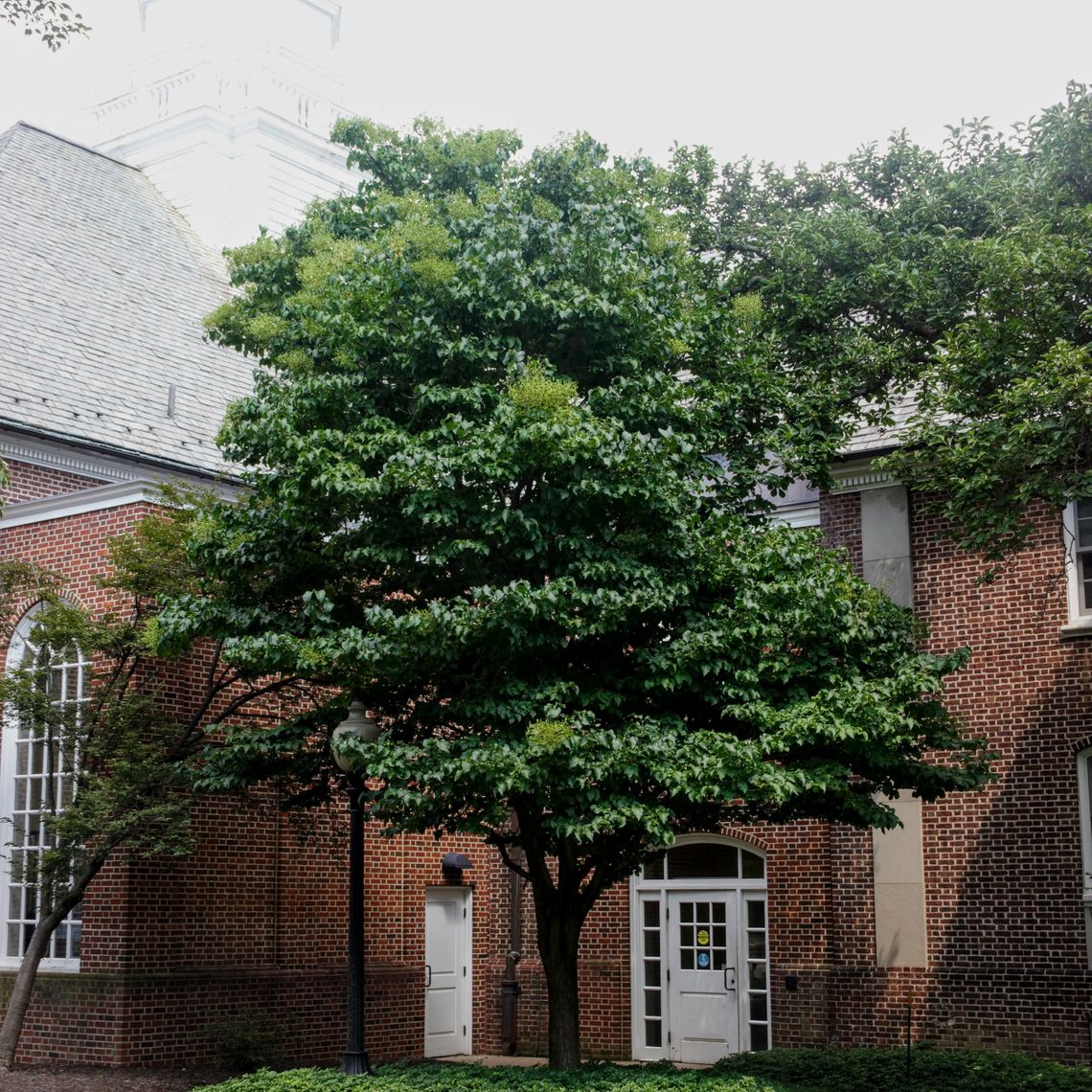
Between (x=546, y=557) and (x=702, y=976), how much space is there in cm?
948

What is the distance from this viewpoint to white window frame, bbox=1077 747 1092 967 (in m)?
17.2

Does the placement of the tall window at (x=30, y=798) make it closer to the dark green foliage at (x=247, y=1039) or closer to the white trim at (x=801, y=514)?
the dark green foliage at (x=247, y=1039)

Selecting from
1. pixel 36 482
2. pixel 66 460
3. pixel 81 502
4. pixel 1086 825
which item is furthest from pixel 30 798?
pixel 1086 825

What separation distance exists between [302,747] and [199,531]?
238cm

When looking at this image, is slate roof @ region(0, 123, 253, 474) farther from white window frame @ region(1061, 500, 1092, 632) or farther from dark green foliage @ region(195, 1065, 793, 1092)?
white window frame @ region(1061, 500, 1092, 632)

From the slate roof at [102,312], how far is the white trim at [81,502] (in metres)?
1.71

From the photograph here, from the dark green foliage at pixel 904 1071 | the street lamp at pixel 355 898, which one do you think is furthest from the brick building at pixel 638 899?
the street lamp at pixel 355 898

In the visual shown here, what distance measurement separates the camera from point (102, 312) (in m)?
24.2

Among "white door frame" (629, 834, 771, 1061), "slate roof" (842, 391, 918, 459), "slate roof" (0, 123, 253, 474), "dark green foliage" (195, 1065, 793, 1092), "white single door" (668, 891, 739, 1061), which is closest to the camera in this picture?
"dark green foliage" (195, 1065, 793, 1092)

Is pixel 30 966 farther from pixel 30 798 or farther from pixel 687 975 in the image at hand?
pixel 687 975

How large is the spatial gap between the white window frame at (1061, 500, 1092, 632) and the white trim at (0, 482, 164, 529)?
10.7m

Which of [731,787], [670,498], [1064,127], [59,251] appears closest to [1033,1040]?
[731,787]

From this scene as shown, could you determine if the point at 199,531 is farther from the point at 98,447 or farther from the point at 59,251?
the point at 59,251

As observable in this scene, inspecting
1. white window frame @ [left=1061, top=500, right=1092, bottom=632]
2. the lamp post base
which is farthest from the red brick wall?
white window frame @ [left=1061, top=500, right=1092, bottom=632]
